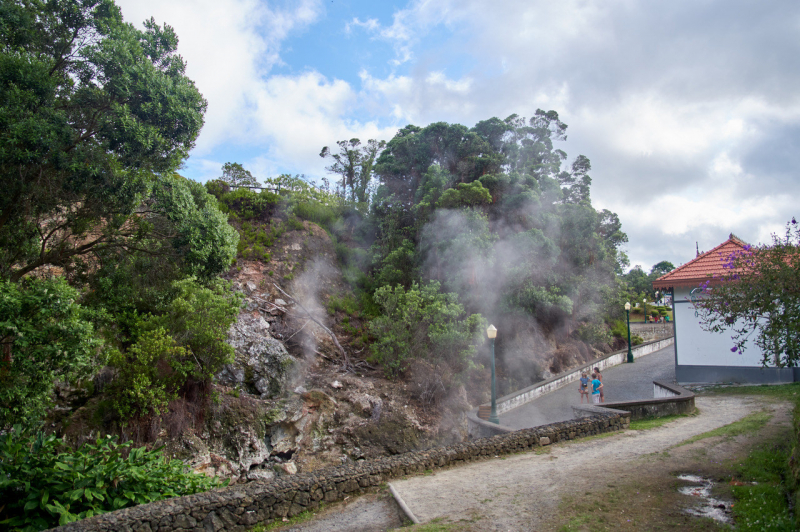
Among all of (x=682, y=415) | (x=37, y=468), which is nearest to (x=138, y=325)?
(x=37, y=468)

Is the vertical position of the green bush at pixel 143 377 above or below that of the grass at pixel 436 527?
above

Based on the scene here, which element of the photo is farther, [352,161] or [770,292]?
[352,161]

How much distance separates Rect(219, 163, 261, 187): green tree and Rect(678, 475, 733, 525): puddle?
81.3ft

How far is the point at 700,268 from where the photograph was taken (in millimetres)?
14117

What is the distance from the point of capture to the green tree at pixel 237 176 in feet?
85.0

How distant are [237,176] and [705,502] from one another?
26.2 metres

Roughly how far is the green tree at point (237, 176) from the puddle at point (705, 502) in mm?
24768

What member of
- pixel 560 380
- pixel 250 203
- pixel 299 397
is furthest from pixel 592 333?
pixel 250 203

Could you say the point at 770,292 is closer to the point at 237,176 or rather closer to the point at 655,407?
the point at 655,407

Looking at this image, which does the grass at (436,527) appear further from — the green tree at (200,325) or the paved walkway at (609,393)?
the green tree at (200,325)

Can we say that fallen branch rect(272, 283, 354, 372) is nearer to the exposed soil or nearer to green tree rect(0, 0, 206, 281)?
the exposed soil

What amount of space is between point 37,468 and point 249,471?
7.31m

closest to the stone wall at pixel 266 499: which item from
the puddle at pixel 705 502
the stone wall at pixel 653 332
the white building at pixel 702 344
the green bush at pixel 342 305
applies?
the puddle at pixel 705 502

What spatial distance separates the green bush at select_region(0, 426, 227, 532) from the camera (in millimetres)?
5129
